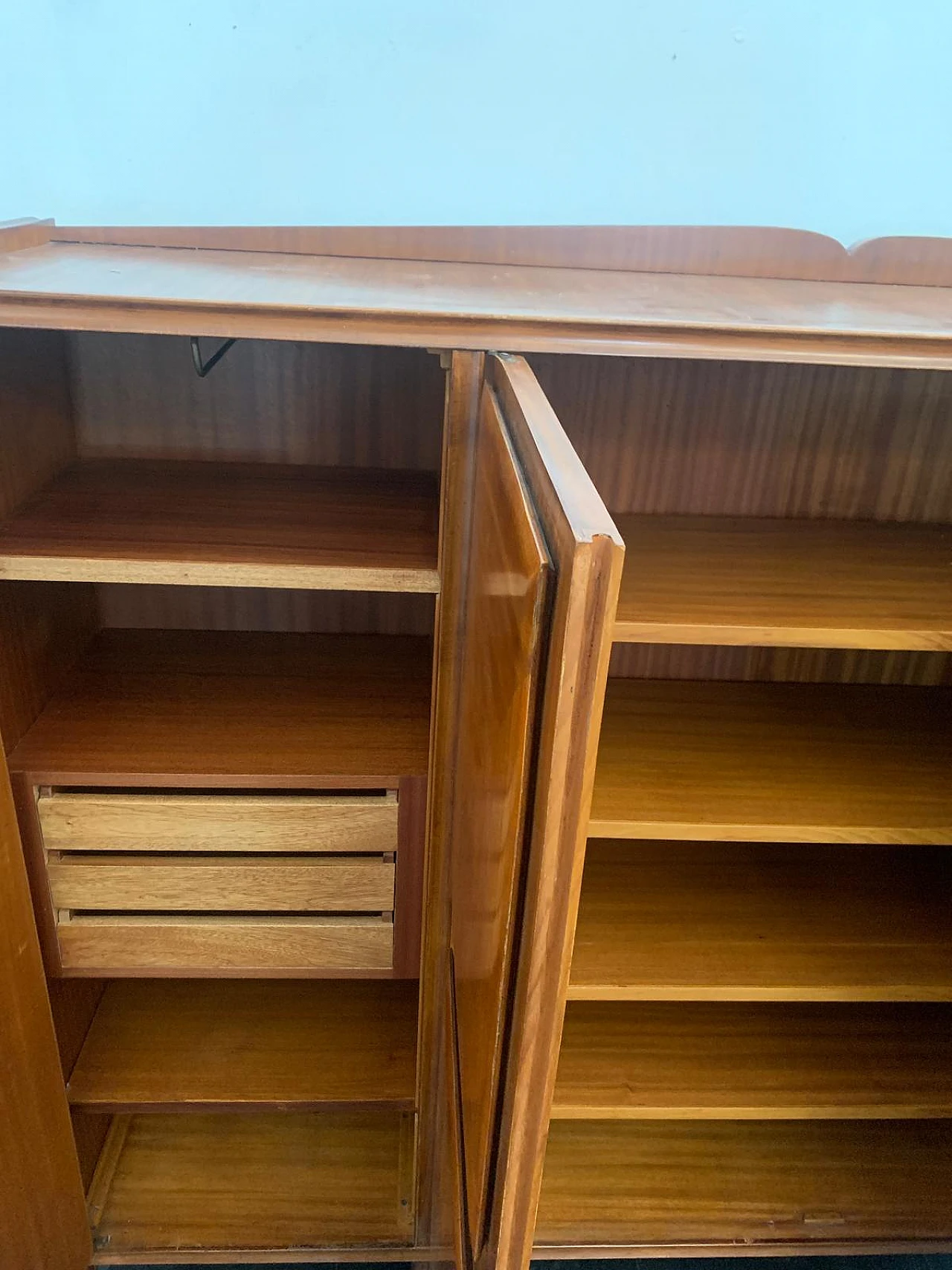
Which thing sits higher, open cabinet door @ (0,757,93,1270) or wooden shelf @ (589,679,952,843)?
wooden shelf @ (589,679,952,843)

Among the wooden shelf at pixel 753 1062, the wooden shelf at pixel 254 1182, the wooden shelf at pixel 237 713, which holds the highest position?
the wooden shelf at pixel 237 713

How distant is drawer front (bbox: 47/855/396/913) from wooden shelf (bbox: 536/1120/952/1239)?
1.62ft

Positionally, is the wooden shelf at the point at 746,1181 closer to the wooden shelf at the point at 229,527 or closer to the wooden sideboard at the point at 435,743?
the wooden sideboard at the point at 435,743

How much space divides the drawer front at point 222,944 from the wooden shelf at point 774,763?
32 centimetres

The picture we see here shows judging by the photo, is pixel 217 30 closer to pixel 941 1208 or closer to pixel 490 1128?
pixel 490 1128

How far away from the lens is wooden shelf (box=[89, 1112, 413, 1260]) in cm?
115

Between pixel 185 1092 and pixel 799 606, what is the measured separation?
894 millimetres

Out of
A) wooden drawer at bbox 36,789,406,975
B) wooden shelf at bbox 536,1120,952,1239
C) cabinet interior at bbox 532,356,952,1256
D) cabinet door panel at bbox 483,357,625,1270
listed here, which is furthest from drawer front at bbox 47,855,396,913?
wooden shelf at bbox 536,1120,952,1239

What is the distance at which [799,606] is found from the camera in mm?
854

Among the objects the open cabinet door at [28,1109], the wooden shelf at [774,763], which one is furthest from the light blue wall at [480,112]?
the open cabinet door at [28,1109]

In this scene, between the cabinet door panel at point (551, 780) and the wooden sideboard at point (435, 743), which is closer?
the cabinet door panel at point (551, 780)

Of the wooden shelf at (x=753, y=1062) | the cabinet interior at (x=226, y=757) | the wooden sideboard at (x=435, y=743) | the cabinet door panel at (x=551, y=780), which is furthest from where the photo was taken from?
the wooden shelf at (x=753, y=1062)

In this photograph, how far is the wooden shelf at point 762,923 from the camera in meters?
0.96

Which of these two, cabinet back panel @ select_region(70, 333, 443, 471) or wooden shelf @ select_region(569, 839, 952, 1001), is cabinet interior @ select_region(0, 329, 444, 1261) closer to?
cabinet back panel @ select_region(70, 333, 443, 471)
